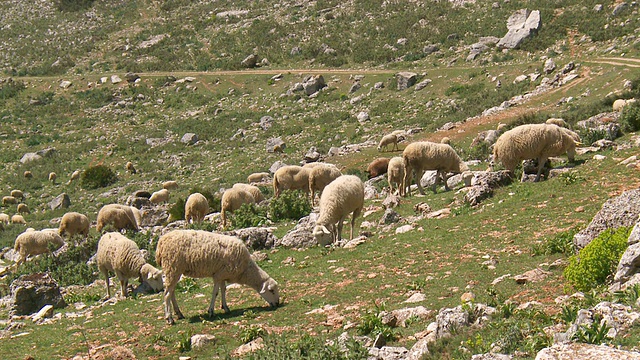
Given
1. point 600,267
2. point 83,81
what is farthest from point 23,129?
point 600,267

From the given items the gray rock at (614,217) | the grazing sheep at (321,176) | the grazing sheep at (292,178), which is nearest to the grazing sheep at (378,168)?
the grazing sheep at (292,178)

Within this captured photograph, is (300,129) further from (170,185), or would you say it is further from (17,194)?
(17,194)

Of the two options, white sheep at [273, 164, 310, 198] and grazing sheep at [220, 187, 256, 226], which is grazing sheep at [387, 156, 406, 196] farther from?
grazing sheep at [220, 187, 256, 226]

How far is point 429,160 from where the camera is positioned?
2288 centimetres

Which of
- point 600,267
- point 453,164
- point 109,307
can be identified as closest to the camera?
point 600,267

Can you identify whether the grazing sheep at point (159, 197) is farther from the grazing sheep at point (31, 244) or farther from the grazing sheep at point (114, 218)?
the grazing sheep at point (31, 244)

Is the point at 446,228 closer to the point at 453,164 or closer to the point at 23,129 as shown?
the point at 453,164

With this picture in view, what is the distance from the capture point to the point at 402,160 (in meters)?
23.8

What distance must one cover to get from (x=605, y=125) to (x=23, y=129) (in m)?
58.2

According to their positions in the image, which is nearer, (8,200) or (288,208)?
(288,208)

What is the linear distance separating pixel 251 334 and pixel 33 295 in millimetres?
8970

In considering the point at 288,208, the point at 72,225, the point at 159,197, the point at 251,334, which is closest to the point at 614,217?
the point at 251,334

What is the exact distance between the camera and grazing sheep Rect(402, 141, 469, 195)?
2281cm

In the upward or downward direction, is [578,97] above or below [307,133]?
above
